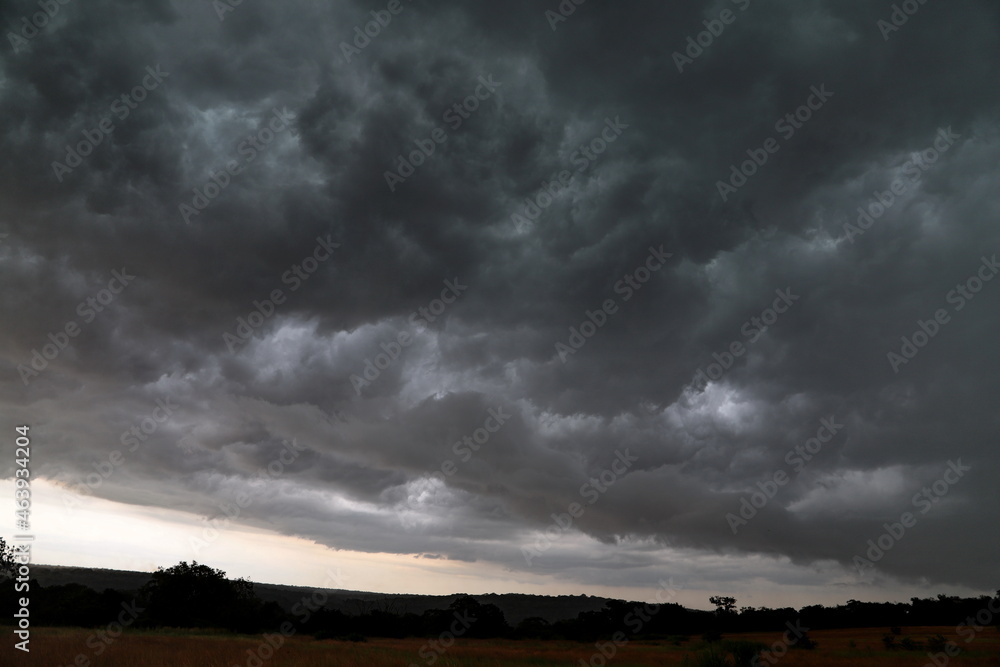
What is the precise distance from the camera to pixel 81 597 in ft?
213

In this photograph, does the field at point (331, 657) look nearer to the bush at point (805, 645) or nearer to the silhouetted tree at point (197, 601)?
the bush at point (805, 645)

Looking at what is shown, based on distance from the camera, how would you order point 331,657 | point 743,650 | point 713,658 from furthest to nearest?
point 743,650 → point 331,657 → point 713,658

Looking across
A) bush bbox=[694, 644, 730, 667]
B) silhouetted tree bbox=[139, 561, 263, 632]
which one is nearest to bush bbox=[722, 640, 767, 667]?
bush bbox=[694, 644, 730, 667]

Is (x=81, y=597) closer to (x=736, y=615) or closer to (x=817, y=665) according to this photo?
(x=817, y=665)

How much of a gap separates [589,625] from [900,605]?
5190 centimetres

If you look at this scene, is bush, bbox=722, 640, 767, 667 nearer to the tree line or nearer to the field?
the field

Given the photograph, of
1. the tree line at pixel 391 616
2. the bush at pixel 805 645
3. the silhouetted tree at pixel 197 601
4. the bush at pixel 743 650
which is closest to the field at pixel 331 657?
the bush at pixel 743 650

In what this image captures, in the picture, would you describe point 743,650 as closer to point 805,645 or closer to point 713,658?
point 713,658

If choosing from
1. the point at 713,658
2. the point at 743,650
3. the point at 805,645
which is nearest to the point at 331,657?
the point at 713,658

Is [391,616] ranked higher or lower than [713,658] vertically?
lower

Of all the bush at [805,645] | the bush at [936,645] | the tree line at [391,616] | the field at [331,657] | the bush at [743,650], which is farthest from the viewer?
the tree line at [391,616]

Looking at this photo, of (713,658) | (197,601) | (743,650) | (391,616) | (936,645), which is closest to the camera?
(713,658)

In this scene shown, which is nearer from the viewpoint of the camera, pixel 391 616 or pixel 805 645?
pixel 805 645

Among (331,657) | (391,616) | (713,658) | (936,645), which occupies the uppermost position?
(713,658)
